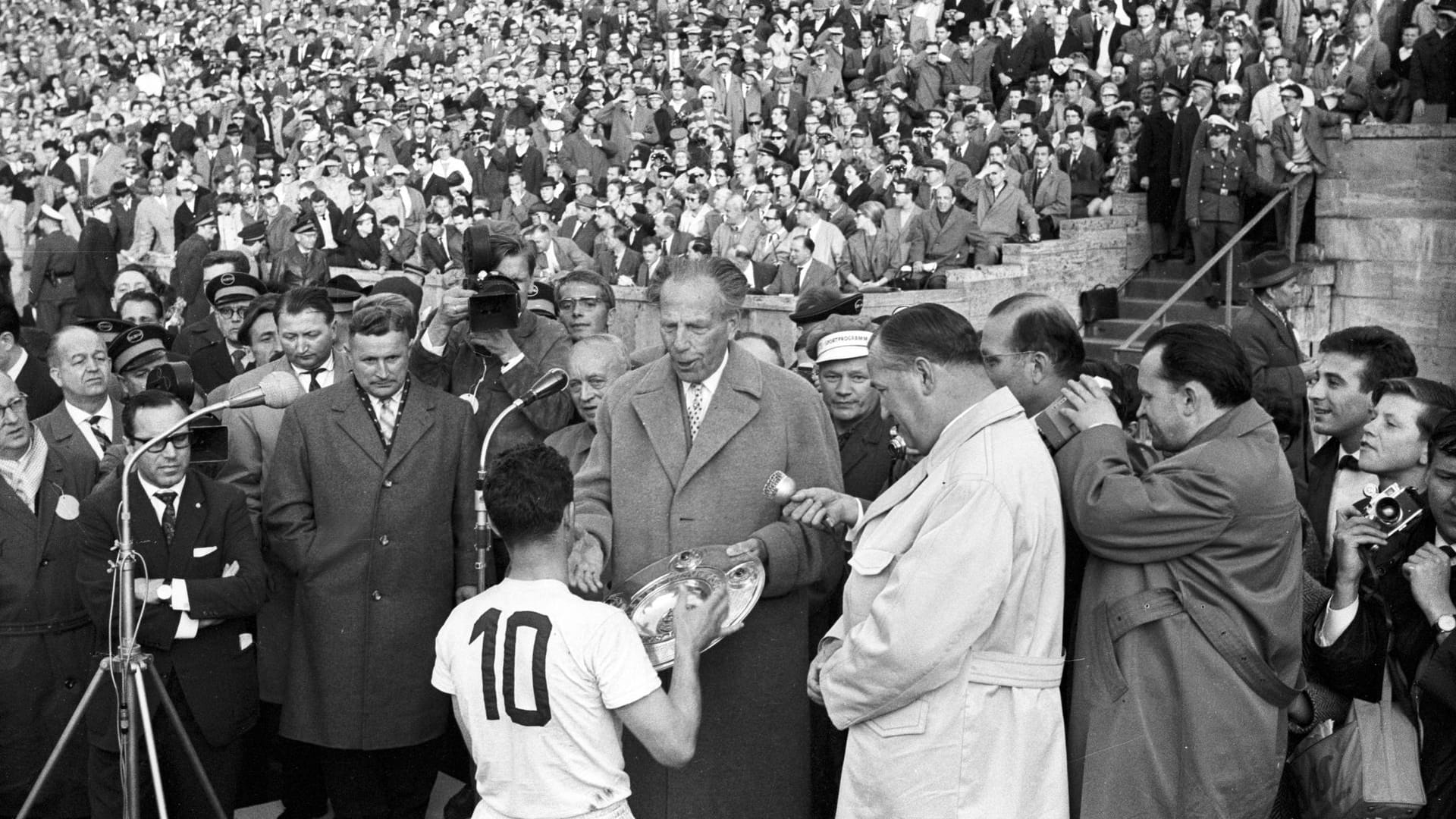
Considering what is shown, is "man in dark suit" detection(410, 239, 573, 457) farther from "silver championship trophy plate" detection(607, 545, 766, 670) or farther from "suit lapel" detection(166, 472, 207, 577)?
"silver championship trophy plate" detection(607, 545, 766, 670)

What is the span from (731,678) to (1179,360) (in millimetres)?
1467

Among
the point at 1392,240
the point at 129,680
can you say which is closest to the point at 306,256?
the point at 1392,240

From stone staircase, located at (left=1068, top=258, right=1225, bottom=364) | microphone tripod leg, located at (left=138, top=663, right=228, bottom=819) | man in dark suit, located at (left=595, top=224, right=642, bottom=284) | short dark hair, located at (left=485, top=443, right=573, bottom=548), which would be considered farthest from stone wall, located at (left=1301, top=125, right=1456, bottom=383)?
short dark hair, located at (left=485, top=443, right=573, bottom=548)

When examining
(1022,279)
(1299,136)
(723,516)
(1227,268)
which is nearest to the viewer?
(723,516)

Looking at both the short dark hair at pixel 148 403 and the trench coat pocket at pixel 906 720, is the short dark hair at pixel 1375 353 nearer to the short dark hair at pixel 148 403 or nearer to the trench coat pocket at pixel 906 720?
the trench coat pocket at pixel 906 720

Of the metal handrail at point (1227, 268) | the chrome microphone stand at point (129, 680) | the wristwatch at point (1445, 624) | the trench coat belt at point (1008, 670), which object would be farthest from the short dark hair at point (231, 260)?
the metal handrail at point (1227, 268)

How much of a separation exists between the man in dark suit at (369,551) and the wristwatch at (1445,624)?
2704 millimetres

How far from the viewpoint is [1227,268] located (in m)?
14.8

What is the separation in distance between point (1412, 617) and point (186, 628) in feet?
11.0

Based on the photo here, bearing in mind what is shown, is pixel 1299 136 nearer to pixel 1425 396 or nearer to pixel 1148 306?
pixel 1148 306

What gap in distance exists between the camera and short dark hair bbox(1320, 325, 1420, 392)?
469 centimetres

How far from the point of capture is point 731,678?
4.27 meters

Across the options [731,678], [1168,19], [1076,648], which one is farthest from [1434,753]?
[1168,19]

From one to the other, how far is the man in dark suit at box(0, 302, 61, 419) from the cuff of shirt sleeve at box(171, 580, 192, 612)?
8.77 feet
